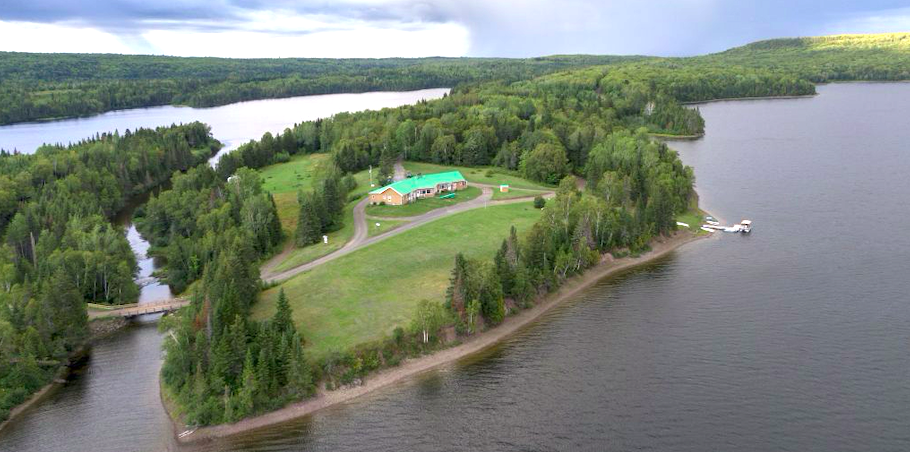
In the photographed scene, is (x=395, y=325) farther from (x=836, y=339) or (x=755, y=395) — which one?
(x=836, y=339)

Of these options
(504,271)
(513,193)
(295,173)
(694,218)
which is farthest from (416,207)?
(295,173)

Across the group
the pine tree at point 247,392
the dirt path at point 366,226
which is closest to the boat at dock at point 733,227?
the dirt path at point 366,226

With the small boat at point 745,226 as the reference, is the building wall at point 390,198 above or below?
above

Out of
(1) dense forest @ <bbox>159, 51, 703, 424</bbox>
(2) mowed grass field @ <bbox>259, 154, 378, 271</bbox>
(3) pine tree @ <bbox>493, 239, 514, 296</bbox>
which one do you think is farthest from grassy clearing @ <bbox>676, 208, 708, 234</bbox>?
(2) mowed grass field @ <bbox>259, 154, 378, 271</bbox>

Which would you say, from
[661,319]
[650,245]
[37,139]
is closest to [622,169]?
[650,245]

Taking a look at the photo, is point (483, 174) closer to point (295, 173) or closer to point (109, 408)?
point (295, 173)

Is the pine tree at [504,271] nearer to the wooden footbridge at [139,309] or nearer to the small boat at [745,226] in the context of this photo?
the wooden footbridge at [139,309]
